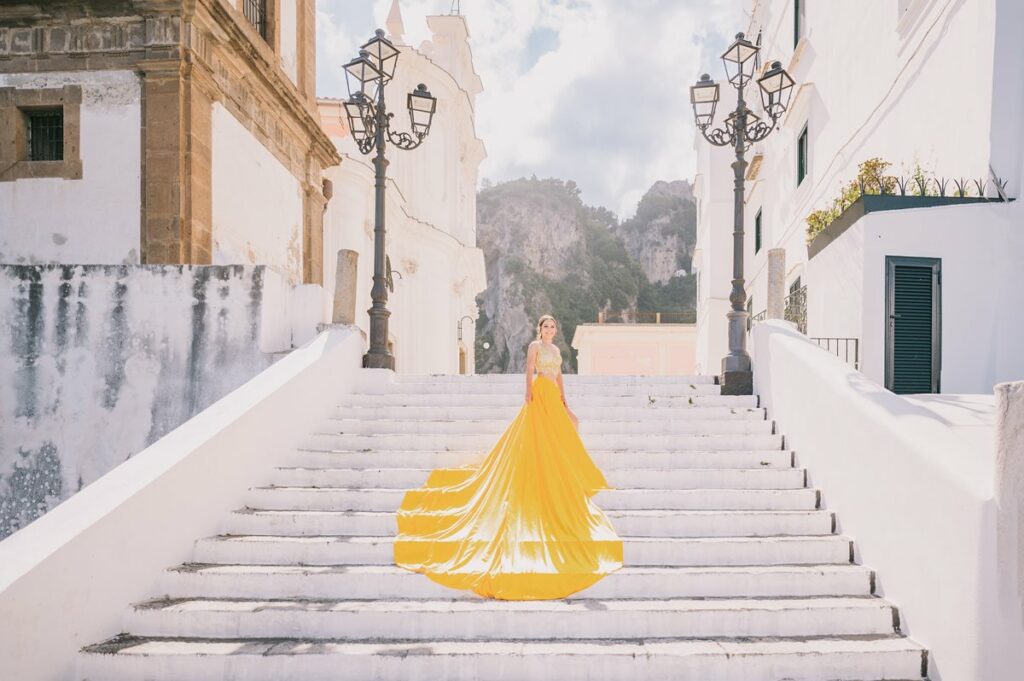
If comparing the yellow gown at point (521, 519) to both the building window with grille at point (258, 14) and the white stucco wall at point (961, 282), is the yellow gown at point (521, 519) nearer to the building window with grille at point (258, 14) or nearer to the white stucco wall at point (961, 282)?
the white stucco wall at point (961, 282)

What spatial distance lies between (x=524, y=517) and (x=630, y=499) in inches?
41.3

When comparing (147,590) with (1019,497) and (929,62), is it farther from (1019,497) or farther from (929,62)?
(929,62)

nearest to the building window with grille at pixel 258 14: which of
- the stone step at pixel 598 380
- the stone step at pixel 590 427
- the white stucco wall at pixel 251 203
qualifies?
the white stucco wall at pixel 251 203

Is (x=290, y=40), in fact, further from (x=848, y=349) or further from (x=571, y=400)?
(x=848, y=349)

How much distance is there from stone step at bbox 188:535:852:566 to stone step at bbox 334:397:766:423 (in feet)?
7.99

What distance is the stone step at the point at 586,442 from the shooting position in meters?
6.79

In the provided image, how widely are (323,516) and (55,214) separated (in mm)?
8140

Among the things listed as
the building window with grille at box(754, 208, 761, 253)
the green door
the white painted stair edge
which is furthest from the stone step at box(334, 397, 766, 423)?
the building window with grille at box(754, 208, 761, 253)

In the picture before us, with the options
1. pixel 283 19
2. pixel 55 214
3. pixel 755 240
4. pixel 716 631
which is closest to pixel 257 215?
pixel 55 214

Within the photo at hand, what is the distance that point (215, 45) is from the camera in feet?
36.4

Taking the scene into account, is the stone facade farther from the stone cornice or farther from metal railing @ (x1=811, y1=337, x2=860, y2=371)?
metal railing @ (x1=811, y1=337, x2=860, y2=371)

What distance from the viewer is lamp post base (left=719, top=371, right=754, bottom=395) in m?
8.29

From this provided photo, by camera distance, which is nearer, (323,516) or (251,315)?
(323,516)

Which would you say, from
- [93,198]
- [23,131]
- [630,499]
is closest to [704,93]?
[630,499]
